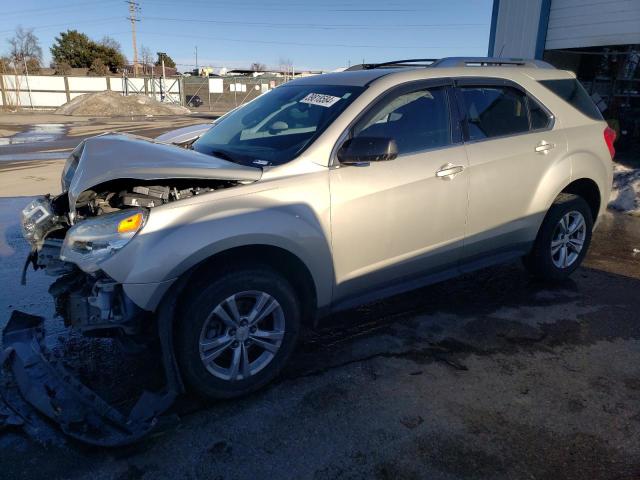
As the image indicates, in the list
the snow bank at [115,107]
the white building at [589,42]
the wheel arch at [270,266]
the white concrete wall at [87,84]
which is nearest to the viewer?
the wheel arch at [270,266]

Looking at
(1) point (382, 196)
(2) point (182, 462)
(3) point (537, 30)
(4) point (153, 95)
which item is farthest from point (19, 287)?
(4) point (153, 95)

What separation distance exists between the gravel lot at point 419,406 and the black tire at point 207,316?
0.12m

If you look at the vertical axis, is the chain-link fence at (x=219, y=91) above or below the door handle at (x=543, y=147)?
above

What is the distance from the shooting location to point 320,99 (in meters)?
3.65

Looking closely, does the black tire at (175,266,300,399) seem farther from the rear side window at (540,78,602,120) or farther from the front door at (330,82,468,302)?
the rear side window at (540,78,602,120)

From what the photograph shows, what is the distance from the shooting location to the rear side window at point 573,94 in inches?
176

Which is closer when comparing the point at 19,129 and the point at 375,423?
the point at 375,423

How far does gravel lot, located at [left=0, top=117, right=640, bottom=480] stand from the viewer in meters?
2.51

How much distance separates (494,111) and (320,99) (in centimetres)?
143

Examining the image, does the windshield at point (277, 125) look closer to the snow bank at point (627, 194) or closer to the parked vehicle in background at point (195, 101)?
the snow bank at point (627, 194)

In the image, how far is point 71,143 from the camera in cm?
1678

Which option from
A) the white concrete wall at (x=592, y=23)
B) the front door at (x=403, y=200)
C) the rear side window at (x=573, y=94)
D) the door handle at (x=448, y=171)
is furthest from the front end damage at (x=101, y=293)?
the white concrete wall at (x=592, y=23)

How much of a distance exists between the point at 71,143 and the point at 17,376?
1576 cm

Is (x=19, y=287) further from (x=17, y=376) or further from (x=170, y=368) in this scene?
(x=170, y=368)
